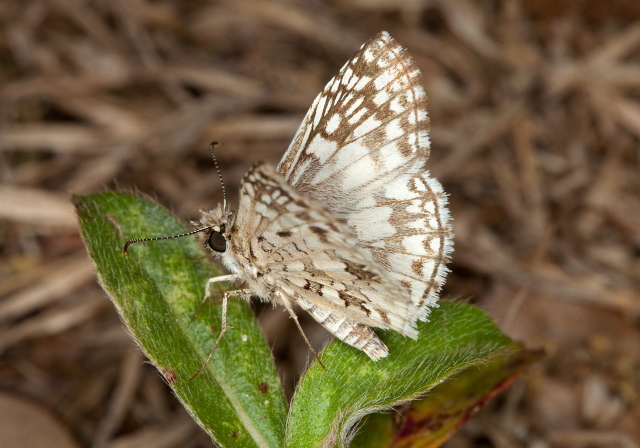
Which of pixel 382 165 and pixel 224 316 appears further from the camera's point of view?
pixel 382 165

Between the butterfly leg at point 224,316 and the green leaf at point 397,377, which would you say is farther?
the butterfly leg at point 224,316

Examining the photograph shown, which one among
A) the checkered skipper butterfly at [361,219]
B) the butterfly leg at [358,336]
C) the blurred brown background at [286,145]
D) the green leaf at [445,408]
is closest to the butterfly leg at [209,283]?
the checkered skipper butterfly at [361,219]

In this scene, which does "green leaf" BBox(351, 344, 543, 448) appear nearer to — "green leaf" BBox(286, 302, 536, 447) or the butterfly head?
"green leaf" BBox(286, 302, 536, 447)

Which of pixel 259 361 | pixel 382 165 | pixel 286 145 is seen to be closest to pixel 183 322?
pixel 259 361

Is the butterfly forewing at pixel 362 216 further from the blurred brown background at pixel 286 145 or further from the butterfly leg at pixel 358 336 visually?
the blurred brown background at pixel 286 145

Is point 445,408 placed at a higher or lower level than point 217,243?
lower

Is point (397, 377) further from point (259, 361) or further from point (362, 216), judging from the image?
point (362, 216)

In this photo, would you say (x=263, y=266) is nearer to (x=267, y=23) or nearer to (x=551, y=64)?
(x=267, y=23)
